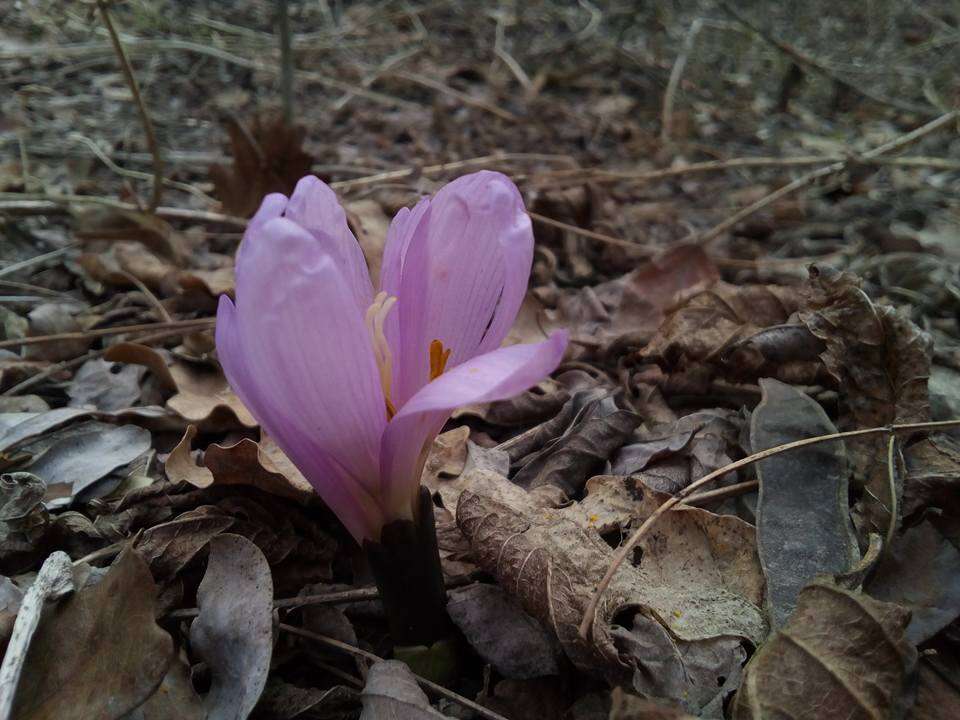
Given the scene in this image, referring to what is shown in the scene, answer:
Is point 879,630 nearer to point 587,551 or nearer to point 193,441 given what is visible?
point 587,551

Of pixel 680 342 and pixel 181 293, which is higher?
pixel 680 342

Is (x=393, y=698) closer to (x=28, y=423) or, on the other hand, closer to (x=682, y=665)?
(x=682, y=665)

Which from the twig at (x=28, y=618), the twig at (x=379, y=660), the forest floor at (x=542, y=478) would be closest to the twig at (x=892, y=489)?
the forest floor at (x=542, y=478)

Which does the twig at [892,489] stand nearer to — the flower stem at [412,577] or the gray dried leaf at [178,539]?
the flower stem at [412,577]

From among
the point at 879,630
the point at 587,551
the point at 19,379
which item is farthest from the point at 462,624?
the point at 19,379

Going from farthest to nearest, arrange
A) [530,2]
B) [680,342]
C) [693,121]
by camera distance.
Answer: [530,2]
[693,121]
[680,342]
